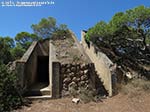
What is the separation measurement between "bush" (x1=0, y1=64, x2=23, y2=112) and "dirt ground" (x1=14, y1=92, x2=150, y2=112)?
42 centimetres

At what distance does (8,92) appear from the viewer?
7.62m

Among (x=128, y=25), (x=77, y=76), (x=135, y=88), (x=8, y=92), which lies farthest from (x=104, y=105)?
(x=128, y=25)

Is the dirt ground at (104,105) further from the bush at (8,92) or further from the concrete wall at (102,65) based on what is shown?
the concrete wall at (102,65)

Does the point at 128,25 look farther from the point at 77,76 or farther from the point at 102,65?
the point at 77,76

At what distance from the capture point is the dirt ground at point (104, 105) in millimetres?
6949

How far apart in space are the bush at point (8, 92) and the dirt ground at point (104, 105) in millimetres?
420

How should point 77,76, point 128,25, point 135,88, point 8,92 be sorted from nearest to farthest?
point 8,92 → point 135,88 → point 77,76 → point 128,25

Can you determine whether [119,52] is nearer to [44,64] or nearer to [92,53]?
[92,53]

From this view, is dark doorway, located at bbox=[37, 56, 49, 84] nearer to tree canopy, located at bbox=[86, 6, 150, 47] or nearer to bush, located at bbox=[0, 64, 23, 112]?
tree canopy, located at bbox=[86, 6, 150, 47]

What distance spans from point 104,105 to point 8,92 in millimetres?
3691

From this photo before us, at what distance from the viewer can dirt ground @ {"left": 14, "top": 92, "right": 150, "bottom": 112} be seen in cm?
695

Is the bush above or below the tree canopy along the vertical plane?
below

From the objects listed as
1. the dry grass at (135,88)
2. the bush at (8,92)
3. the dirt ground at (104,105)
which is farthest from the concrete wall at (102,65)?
the bush at (8,92)

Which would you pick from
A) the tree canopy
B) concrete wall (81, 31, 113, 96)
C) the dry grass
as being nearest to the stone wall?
concrete wall (81, 31, 113, 96)
